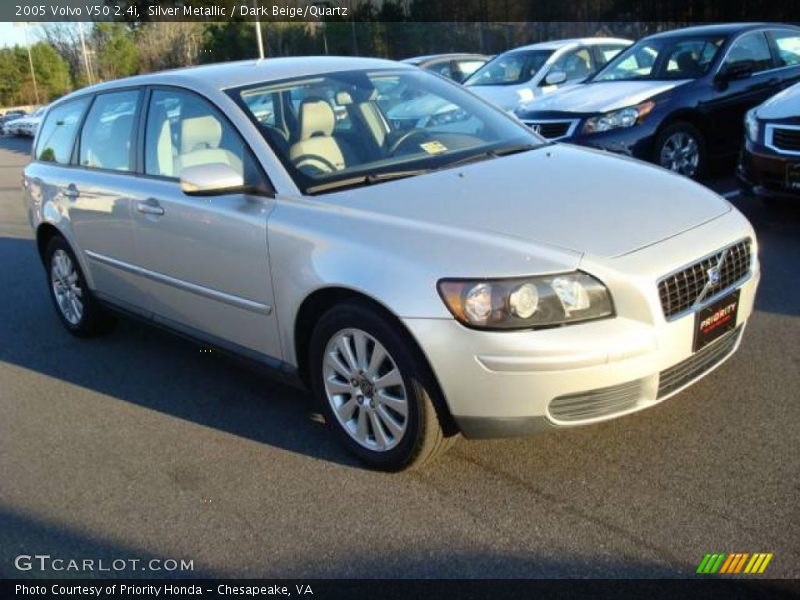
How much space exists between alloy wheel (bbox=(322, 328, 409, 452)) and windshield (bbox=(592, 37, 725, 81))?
20.0ft

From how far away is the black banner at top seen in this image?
23.5m

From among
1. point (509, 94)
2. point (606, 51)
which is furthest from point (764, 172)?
point (606, 51)

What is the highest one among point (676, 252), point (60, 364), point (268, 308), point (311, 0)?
point (311, 0)

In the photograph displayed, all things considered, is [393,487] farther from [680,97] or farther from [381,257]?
[680,97]

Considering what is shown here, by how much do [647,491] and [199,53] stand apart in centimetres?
A: 4394

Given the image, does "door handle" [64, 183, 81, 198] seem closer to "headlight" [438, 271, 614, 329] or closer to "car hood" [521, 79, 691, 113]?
"headlight" [438, 271, 614, 329]

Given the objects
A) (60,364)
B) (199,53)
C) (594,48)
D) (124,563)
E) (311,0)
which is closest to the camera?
(124,563)

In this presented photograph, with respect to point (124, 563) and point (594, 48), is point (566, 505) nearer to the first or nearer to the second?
point (124, 563)

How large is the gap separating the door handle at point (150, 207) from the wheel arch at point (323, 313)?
115 centimetres

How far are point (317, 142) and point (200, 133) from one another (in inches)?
26.3

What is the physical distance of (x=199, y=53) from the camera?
142ft

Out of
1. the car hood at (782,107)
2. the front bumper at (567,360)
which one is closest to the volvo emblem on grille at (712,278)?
the front bumper at (567,360)

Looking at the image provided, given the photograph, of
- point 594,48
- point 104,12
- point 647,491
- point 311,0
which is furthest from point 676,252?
point 104,12

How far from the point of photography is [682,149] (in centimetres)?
783
